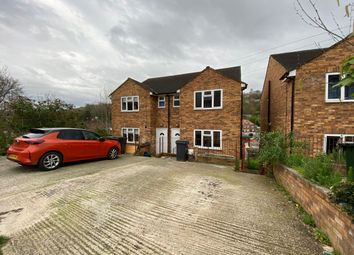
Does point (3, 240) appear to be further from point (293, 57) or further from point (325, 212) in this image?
point (293, 57)

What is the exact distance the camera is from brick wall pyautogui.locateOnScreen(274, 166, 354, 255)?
7.28 feet

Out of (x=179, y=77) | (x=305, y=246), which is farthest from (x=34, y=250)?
(x=179, y=77)

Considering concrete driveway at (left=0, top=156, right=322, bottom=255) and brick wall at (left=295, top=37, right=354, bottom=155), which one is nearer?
concrete driveway at (left=0, top=156, right=322, bottom=255)

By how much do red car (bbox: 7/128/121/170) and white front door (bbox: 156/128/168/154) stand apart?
5.94 metres

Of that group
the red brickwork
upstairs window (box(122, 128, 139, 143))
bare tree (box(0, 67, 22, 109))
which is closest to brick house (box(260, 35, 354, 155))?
the red brickwork

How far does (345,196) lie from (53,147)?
8.25 meters

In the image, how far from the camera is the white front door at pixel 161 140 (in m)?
13.9

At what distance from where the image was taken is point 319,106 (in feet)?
24.8

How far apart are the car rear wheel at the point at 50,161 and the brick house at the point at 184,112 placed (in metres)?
6.46

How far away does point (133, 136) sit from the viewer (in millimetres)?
14391

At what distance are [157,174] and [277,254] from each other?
14.6ft

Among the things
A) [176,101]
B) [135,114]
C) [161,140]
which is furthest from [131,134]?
[176,101]

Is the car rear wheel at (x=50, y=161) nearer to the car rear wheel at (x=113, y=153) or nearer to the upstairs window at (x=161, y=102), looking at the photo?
the car rear wheel at (x=113, y=153)

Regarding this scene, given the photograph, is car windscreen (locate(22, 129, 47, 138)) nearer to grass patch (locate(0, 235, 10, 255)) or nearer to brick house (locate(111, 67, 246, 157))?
grass patch (locate(0, 235, 10, 255))
